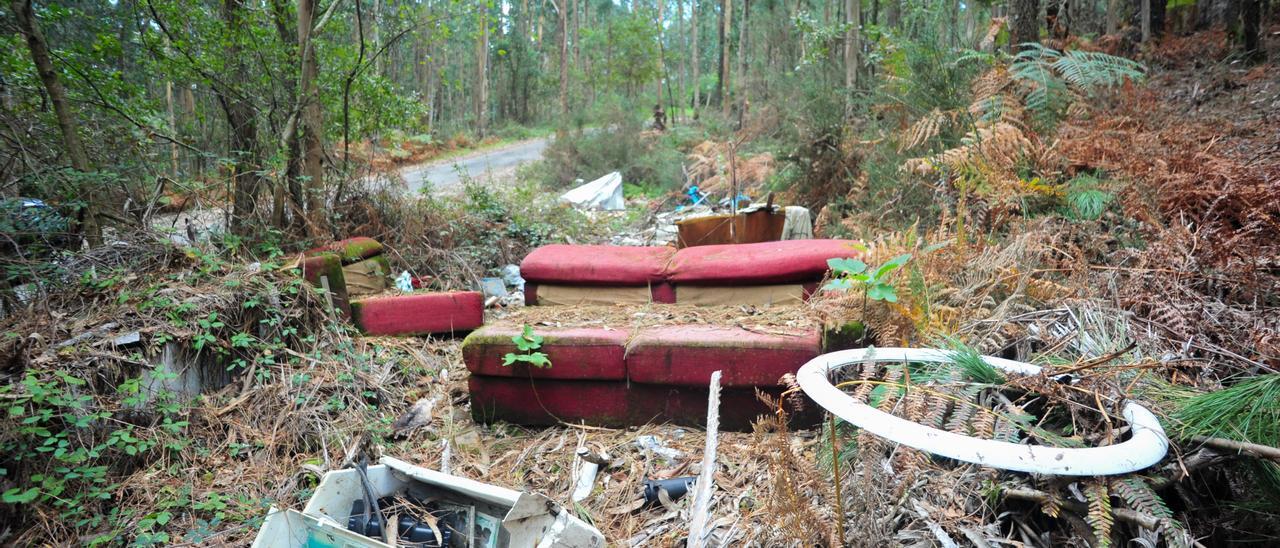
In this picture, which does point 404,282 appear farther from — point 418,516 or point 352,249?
point 418,516

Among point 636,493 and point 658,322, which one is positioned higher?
point 658,322

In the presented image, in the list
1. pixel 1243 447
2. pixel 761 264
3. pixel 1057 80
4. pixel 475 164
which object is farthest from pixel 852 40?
pixel 475 164

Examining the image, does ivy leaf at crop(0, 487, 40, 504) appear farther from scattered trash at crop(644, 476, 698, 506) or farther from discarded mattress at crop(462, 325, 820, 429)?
scattered trash at crop(644, 476, 698, 506)

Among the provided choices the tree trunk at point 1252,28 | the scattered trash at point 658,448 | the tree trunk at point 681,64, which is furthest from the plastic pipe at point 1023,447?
the tree trunk at point 681,64

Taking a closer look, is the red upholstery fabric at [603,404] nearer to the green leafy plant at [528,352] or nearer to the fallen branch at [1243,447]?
the green leafy plant at [528,352]

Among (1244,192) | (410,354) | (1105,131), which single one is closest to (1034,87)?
(1105,131)

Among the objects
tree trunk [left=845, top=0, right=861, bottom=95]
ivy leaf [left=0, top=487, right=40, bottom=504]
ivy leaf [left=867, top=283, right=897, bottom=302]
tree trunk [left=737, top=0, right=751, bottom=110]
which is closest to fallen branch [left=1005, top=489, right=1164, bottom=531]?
ivy leaf [left=867, top=283, right=897, bottom=302]

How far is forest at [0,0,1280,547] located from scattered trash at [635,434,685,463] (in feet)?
0.07

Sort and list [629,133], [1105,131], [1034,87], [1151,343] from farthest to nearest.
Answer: [629,133]
[1034,87]
[1105,131]
[1151,343]

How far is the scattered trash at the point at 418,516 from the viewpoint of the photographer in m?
1.87

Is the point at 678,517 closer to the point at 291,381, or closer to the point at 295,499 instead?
the point at 295,499

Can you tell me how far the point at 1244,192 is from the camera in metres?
2.66

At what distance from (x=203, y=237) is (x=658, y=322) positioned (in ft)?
9.49

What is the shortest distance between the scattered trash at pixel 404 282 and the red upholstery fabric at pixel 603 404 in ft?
6.27
